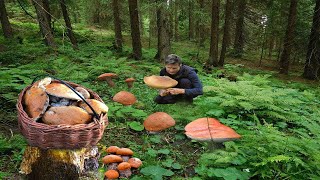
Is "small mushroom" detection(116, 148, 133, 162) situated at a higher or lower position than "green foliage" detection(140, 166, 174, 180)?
higher

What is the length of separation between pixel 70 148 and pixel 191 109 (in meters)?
3.39

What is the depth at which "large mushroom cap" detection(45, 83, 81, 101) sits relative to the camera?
283 cm

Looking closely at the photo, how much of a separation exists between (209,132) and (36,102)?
2.09 meters

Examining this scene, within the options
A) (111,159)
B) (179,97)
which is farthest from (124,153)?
(179,97)

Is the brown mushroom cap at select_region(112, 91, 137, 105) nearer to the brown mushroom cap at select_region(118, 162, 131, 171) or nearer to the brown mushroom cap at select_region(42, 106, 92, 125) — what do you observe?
A: the brown mushroom cap at select_region(118, 162, 131, 171)

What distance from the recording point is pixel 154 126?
13.9 feet

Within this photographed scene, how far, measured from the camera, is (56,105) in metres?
2.85

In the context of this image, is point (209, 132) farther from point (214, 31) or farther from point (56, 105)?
point (214, 31)

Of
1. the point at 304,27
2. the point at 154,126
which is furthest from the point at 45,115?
the point at 304,27

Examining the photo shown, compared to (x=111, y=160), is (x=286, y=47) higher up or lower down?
higher up

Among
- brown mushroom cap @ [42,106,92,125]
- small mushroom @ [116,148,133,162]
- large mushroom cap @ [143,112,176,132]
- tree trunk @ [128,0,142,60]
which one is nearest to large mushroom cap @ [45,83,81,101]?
brown mushroom cap @ [42,106,92,125]

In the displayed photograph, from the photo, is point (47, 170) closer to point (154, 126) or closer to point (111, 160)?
point (111, 160)

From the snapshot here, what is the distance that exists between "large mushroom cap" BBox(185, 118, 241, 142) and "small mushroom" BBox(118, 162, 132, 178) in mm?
891

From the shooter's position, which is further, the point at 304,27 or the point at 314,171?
the point at 304,27
